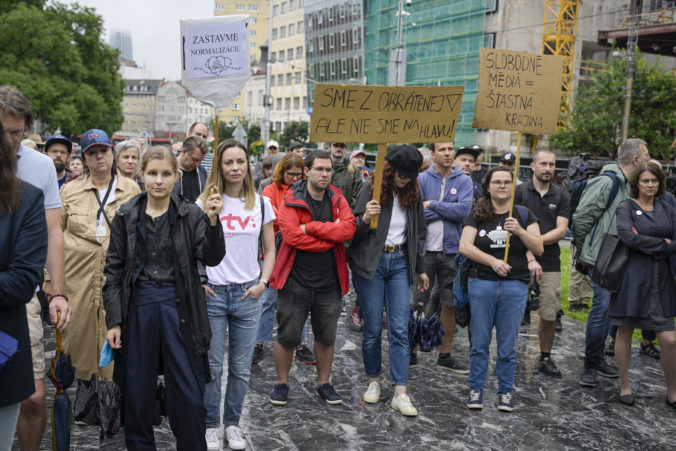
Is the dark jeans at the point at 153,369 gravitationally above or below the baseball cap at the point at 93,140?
below

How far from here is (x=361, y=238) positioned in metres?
5.67

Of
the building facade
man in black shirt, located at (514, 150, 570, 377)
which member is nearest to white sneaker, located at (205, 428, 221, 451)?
man in black shirt, located at (514, 150, 570, 377)

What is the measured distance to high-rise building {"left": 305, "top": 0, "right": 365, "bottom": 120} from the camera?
73812mm

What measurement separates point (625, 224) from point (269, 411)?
346cm

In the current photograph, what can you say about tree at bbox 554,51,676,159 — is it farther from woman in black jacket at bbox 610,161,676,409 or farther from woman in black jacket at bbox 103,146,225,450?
woman in black jacket at bbox 103,146,225,450

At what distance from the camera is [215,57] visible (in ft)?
15.1

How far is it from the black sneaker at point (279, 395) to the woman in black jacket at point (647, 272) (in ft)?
9.72

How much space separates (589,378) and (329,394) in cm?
263

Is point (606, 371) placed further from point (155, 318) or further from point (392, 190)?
point (155, 318)

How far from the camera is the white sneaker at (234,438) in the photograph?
466 centimetres

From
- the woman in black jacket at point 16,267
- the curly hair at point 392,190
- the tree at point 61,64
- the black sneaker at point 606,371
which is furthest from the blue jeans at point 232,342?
the tree at point 61,64

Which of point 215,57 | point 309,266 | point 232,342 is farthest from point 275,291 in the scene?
point 215,57

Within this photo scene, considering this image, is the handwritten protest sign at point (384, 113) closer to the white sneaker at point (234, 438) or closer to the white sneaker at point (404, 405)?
the white sneaker at point (404, 405)

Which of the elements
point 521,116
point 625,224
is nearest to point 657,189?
point 625,224
